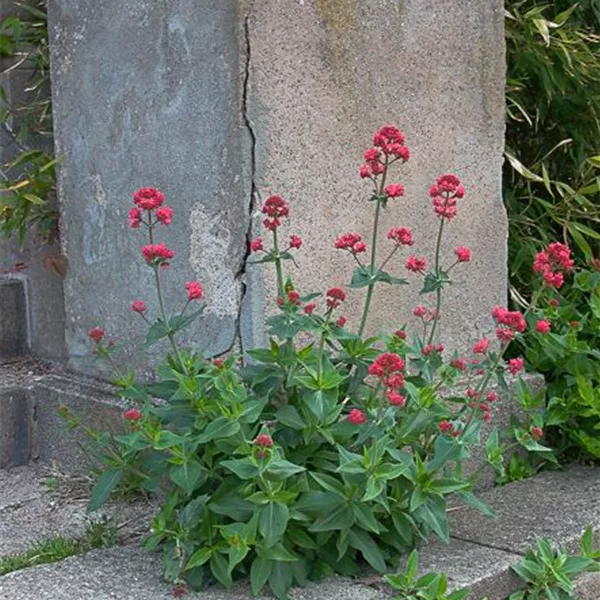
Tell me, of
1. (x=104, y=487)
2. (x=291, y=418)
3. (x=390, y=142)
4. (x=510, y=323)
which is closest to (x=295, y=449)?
(x=291, y=418)

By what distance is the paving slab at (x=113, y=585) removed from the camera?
239 cm

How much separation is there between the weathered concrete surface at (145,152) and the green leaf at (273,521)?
0.65m

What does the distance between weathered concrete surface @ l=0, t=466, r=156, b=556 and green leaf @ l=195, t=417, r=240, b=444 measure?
505 millimetres

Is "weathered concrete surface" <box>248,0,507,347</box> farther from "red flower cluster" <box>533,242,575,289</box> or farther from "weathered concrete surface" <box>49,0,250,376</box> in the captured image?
"red flower cluster" <box>533,242,575,289</box>

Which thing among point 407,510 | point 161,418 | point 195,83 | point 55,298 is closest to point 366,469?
point 407,510

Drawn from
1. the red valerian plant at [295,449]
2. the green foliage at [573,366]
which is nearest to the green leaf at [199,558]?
the red valerian plant at [295,449]

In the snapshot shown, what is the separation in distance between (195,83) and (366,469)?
111 cm

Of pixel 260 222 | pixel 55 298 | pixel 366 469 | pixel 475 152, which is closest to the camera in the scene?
pixel 366 469

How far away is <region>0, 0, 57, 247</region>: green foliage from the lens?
3396 millimetres

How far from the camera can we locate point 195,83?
2883 mm

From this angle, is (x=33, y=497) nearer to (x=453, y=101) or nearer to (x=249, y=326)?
(x=249, y=326)

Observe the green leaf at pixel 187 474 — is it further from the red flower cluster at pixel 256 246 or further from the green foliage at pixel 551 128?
the green foliage at pixel 551 128

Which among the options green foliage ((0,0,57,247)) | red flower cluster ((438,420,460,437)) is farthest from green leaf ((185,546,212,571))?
green foliage ((0,0,57,247))

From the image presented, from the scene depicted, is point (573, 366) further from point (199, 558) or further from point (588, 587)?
point (199, 558)
